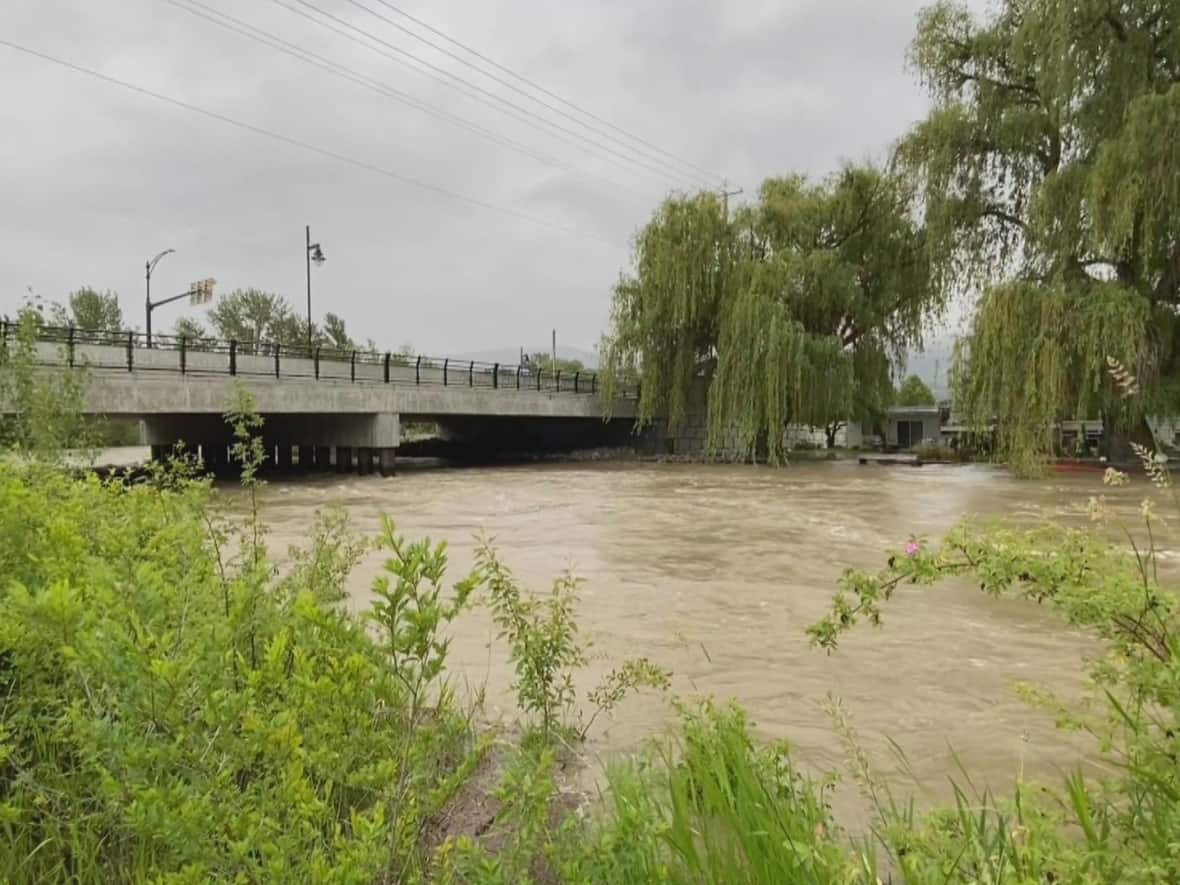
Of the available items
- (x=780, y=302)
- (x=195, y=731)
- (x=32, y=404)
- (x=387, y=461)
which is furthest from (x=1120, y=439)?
(x=195, y=731)

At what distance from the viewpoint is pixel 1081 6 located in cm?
1525

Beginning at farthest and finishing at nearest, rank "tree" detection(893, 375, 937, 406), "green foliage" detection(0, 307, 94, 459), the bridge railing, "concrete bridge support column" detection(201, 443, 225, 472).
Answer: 1. "tree" detection(893, 375, 937, 406)
2. "concrete bridge support column" detection(201, 443, 225, 472)
3. the bridge railing
4. "green foliage" detection(0, 307, 94, 459)

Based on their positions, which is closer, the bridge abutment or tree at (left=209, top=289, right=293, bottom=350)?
the bridge abutment

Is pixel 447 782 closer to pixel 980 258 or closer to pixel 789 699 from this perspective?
pixel 789 699

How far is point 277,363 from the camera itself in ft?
65.4

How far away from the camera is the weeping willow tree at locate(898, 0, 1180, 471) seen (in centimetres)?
1473

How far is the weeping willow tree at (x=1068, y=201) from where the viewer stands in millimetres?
14727

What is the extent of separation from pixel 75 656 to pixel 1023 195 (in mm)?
21036

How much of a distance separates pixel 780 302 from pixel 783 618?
1633cm

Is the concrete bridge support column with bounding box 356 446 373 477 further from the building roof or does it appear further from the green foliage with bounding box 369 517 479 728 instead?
the building roof

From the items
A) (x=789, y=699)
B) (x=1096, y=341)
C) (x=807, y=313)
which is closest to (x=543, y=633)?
(x=789, y=699)

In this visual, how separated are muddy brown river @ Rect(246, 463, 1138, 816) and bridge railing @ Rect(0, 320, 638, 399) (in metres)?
7.02

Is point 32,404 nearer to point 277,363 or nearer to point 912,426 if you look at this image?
point 277,363

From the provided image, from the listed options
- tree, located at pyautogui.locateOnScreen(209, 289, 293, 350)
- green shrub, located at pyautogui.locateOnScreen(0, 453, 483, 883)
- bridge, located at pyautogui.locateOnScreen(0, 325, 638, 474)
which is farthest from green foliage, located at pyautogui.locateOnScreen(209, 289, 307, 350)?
green shrub, located at pyautogui.locateOnScreen(0, 453, 483, 883)
